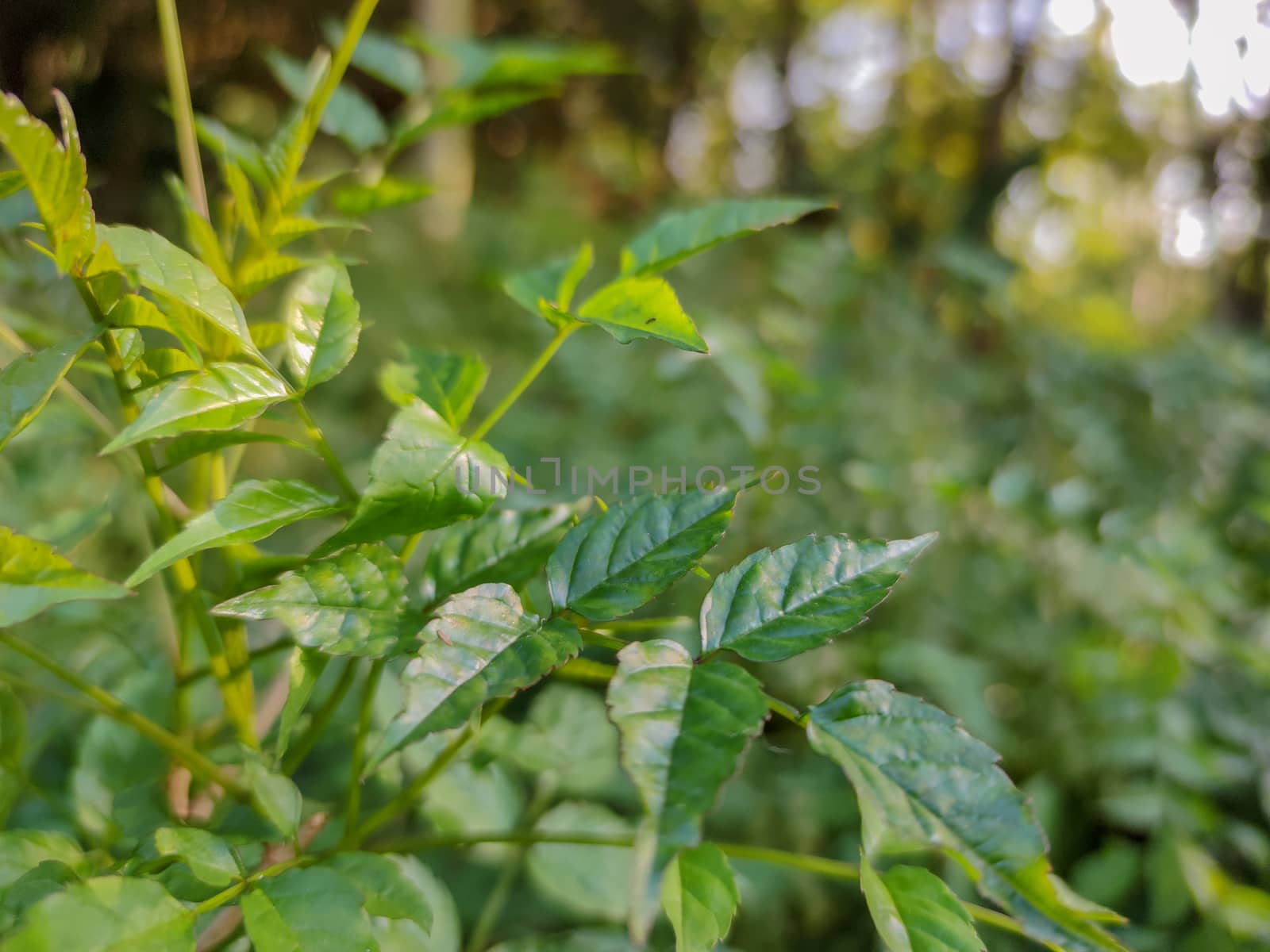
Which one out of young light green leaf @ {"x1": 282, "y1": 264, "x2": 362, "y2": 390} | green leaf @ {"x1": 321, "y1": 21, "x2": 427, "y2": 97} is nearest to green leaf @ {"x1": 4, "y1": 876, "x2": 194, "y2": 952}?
young light green leaf @ {"x1": 282, "y1": 264, "x2": 362, "y2": 390}

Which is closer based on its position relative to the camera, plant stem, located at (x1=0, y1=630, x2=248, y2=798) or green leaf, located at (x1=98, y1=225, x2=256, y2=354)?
green leaf, located at (x1=98, y1=225, x2=256, y2=354)

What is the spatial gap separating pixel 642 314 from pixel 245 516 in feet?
0.69

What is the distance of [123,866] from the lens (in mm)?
390

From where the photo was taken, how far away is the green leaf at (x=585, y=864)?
0.69 metres

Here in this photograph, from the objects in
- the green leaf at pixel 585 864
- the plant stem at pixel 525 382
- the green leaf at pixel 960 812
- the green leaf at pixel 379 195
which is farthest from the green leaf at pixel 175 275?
the green leaf at pixel 585 864

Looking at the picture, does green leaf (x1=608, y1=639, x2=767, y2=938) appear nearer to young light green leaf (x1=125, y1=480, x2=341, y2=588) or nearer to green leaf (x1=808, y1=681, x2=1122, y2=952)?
green leaf (x1=808, y1=681, x2=1122, y2=952)

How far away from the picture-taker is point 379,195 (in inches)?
22.8

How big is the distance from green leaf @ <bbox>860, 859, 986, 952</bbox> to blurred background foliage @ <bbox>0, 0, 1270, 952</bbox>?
0.08 metres

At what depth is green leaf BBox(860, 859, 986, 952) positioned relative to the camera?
354mm

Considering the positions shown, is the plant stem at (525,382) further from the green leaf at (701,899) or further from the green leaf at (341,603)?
the green leaf at (701,899)

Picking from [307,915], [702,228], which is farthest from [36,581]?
[702,228]

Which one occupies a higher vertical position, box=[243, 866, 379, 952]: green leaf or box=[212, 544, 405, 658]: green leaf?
box=[212, 544, 405, 658]: green leaf

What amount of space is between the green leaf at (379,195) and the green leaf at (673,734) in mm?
392

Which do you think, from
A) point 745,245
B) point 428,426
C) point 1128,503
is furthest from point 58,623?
point 745,245
